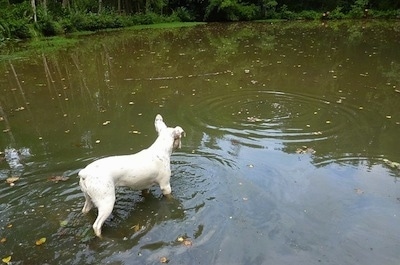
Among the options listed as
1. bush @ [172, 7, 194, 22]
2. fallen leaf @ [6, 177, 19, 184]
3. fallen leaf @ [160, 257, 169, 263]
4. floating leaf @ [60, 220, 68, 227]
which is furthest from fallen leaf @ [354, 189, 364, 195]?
bush @ [172, 7, 194, 22]

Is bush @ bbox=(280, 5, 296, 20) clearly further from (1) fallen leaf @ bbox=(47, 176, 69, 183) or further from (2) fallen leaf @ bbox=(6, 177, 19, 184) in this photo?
(2) fallen leaf @ bbox=(6, 177, 19, 184)

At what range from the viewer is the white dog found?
4164mm

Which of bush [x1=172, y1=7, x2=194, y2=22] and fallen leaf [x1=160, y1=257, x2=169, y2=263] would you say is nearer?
fallen leaf [x1=160, y1=257, x2=169, y2=263]

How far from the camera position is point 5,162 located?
629 cm

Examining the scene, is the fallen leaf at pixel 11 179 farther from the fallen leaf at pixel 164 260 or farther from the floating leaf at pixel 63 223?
the fallen leaf at pixel 164 260

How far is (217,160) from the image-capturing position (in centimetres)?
617

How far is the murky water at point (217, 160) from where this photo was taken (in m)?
4.24

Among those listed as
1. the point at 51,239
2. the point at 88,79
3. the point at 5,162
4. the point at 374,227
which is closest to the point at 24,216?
the point at 51,239

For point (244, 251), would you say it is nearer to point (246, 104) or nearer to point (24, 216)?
point (24, 216)

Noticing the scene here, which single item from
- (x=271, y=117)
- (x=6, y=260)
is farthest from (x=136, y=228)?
(x=271, y=117)

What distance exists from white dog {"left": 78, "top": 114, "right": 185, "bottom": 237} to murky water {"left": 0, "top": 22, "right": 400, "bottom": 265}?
33 cm

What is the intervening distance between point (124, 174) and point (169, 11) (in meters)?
32.8

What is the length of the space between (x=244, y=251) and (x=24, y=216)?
2.66 m

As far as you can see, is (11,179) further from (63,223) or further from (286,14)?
(286,14)
